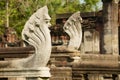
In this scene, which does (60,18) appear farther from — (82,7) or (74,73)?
(82,7)

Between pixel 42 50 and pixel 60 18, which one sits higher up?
pixel 60 18

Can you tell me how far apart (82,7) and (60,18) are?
20880 mm

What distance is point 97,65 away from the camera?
31.2ft

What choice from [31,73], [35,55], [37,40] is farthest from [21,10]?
[31,73]

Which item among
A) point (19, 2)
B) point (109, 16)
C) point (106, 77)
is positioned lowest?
point (106, 77)

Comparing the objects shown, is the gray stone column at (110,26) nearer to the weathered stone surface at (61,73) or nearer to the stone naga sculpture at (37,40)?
the weathered stone surface at (61,73)

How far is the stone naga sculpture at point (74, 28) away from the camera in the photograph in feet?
50.0

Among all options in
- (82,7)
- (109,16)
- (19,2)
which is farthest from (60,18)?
(82,7)

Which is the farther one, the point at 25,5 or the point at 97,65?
the point at 25,5

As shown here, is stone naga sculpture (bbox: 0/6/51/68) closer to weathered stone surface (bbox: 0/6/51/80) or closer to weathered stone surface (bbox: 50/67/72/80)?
weathered stone surface (bbox: 0/6/51/80)

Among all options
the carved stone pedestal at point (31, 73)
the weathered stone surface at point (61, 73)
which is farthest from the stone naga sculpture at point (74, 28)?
the carved stone pedestal at point (31, 73)

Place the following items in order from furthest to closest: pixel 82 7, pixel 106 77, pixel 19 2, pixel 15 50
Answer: pixel 82 7, pixel 19 2, pixel 15 50, pixel 106 77

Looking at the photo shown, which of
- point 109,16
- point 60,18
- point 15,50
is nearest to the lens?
point 15,50

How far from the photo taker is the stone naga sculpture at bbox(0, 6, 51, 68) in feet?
27.0
